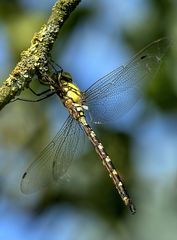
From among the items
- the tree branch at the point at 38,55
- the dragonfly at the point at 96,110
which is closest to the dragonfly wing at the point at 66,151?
the dragonfly at the point at 96,110

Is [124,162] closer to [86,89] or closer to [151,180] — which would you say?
[151,180]

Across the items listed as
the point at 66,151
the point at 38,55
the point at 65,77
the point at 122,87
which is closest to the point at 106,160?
the point at 66,151

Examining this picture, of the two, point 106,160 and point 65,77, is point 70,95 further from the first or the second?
point 106,160

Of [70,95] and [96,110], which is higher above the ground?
[70,95]

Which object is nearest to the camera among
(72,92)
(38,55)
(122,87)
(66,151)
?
(38,55)

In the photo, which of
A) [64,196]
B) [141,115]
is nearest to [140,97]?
[141,115]

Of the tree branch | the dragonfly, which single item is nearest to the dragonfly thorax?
the dragonfly

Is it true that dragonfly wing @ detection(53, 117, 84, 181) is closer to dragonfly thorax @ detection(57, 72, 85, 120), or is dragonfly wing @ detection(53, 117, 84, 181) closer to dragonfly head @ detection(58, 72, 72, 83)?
dragonfly thorax @ detection(57, 72, 85, 120)
